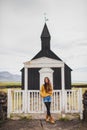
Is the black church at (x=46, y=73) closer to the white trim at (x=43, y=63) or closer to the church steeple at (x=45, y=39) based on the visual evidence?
the church steeple at (x=45, y=39)

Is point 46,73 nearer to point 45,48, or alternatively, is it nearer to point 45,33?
point 45,48

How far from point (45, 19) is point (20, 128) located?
27.6 meters

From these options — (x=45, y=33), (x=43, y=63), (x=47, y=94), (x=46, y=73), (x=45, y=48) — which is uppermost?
(x=45, y=33)

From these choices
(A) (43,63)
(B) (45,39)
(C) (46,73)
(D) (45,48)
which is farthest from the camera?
(B) (45,39)

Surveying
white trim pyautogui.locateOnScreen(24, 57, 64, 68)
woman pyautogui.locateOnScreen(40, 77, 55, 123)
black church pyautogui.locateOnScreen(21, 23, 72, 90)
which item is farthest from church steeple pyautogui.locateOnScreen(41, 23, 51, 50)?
woman pyautogui.locateOnScreen(40, 77, 55, 123)

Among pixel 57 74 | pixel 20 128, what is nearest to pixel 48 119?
pixel 20 128

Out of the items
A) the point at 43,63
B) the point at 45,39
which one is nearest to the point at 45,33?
the point at 45,39

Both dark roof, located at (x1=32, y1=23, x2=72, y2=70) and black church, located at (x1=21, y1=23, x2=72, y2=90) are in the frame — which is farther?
dark roof, located at (x1=32, y1=23, x2=72, y2=70)

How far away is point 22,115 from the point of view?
12.1 m

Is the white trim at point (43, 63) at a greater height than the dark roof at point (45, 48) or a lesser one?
lesser

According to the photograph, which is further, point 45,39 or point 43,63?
point 45,39

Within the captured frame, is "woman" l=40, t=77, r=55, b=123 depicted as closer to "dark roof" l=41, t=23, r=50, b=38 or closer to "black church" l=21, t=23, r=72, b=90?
"black church" l=21, t=23, r=72, b=90

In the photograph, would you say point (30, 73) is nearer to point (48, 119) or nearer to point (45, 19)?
point (45, 19)

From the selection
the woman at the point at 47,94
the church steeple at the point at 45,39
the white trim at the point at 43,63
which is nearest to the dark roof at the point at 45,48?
the church steeple at the point at 45,39
